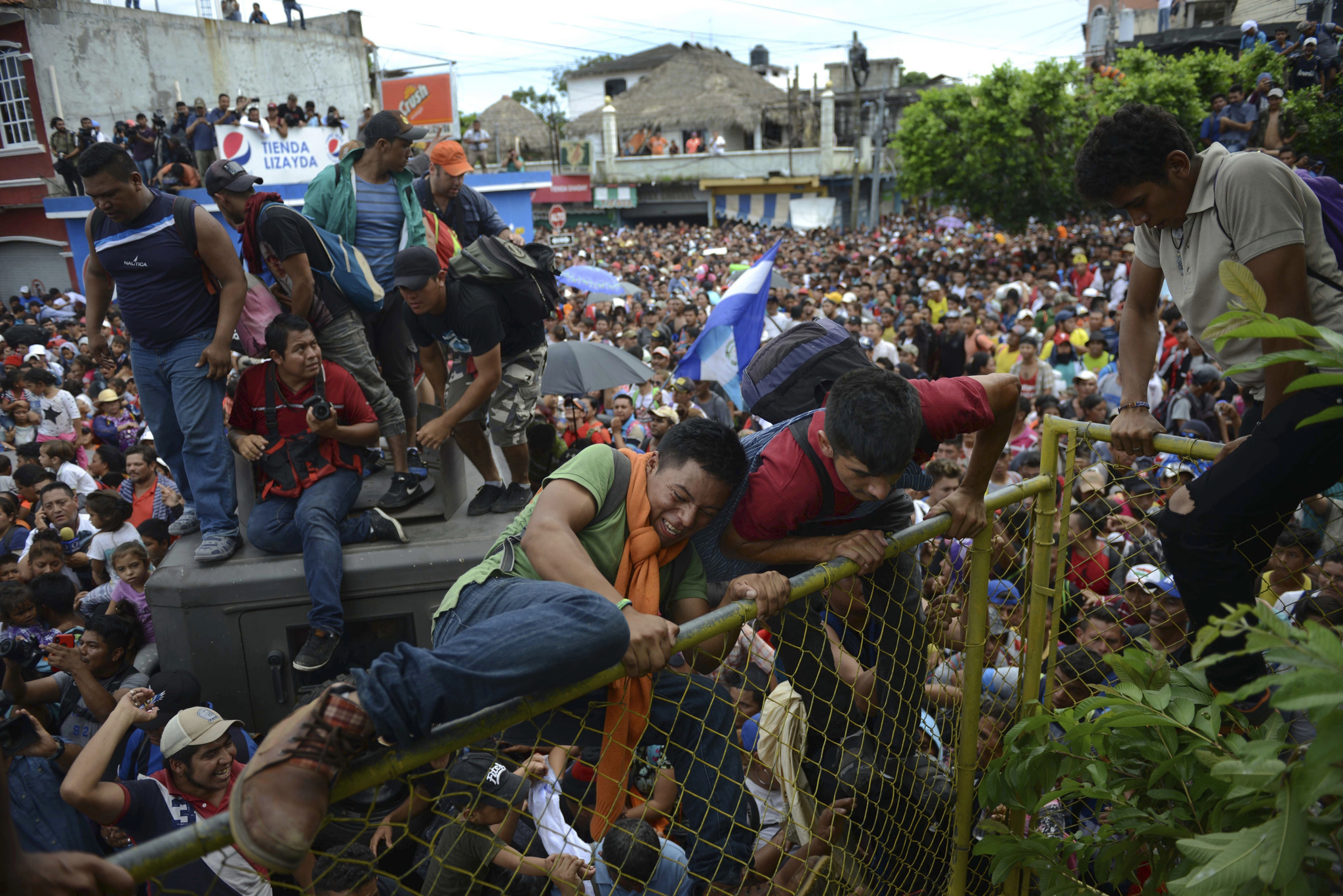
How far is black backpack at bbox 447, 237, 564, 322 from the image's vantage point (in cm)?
458

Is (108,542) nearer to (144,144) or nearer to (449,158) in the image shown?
(449,158)

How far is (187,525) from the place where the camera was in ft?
16.9

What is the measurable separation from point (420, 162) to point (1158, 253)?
4.67m

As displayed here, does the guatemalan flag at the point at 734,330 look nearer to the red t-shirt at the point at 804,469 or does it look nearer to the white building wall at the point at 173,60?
the red t-shirt at the point at 804,469

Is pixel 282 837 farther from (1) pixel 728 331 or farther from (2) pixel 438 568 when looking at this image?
(1) pixel 728 331

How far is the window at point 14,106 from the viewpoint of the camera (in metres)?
22.5

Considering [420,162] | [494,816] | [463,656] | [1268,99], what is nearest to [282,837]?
[463,656]

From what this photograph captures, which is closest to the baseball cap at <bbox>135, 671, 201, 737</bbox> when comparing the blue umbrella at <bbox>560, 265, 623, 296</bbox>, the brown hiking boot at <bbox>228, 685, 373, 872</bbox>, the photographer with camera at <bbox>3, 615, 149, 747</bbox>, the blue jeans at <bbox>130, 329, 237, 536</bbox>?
the photographer with camera at <bbox>3, 615, 149, 747</bbox>

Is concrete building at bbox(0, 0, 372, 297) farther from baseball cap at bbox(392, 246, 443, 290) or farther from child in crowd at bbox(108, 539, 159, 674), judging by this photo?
baseball cap at bbox(392, 246, 443, 290)

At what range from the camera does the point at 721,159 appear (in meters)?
44.8

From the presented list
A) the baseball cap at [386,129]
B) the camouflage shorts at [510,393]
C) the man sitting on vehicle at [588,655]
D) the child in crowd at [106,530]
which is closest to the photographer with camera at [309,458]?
the camouflage shorts at [510,393]

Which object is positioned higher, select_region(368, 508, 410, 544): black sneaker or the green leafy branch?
the green leafy branch

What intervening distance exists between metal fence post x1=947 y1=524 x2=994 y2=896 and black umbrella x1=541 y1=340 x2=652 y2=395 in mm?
6016

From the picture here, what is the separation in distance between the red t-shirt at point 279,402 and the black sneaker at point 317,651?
3.50 feet
